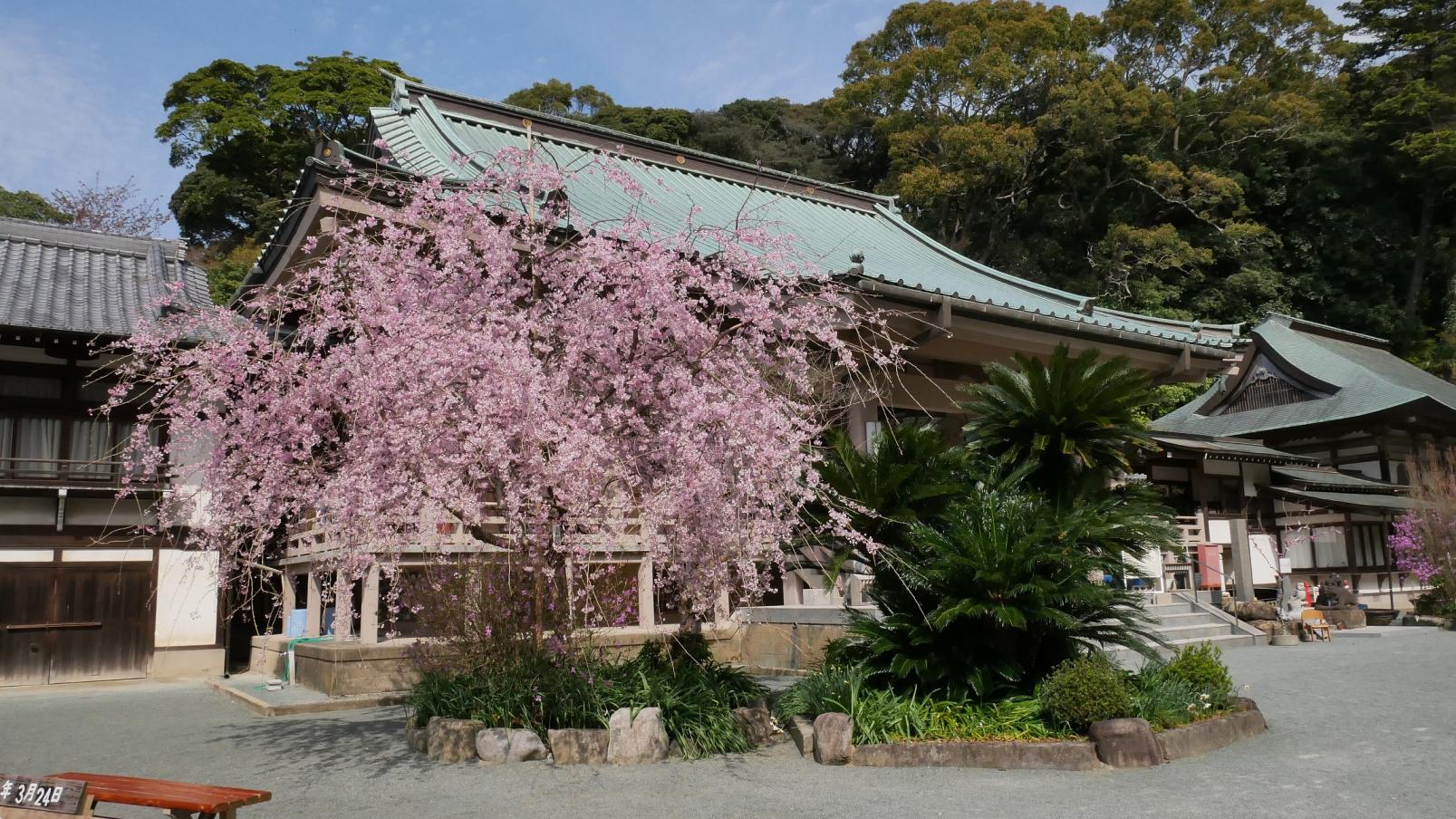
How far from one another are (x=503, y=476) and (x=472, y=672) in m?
2.68

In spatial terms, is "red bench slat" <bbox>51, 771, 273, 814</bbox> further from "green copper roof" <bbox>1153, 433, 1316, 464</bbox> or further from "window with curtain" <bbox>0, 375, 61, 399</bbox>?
"green copper roof" <bbox>1153, 433, 1316, 464</bbox>

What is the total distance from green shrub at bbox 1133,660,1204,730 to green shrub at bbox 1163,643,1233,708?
0.28 ft

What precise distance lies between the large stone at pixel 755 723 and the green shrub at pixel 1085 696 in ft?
7.63

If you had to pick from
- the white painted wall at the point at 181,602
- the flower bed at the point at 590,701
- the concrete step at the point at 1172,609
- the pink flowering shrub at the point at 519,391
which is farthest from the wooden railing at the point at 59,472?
the concrete step at the point at 1172,609

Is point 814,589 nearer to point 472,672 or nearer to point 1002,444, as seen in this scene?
point 1002,444

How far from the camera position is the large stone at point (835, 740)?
7340 millimetres

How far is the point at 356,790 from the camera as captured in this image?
6.80 m

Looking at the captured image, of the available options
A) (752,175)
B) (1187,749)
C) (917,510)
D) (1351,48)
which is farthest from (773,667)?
(1351,48)

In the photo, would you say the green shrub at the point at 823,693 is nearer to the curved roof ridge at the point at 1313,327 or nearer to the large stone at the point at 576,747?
the large stone at the point at 576,747

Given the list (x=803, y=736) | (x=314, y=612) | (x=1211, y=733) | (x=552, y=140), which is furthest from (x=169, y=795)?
(x=552, y=140)

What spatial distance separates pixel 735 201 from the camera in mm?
17688

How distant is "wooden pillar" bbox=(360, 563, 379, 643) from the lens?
11766mm

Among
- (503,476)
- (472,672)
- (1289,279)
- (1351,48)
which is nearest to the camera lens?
(503,476)

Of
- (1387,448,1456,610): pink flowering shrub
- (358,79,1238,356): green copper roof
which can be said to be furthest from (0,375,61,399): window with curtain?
(1387,448,1456,610): pink flowering shrub
